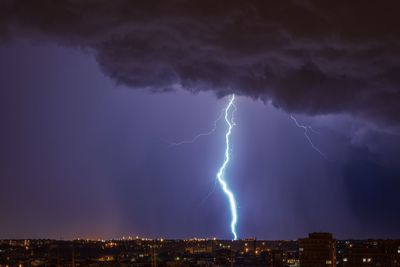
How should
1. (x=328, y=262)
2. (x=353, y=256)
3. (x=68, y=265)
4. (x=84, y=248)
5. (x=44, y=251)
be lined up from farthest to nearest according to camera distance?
1. (x=84, y=248)
2. (x=44, y=251)
3. (x=353, y=256)
4. (x=68, y=265)
5. (x=328, y=262)

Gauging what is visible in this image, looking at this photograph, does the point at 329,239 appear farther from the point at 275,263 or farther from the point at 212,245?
the point at 212,245

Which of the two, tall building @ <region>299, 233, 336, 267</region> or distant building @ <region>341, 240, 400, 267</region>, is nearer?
tall building @ <region>299, 233, 336, 267</region>

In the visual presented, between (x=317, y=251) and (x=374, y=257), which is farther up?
(x=317, y=251)

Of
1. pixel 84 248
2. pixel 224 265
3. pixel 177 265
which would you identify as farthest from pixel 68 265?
pixel 84 248

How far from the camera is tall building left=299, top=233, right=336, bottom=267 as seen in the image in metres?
82.9

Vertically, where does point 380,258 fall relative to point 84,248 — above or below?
below

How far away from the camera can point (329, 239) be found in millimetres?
85000

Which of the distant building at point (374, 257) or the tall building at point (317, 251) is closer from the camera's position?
the tall building at point (317, 251)

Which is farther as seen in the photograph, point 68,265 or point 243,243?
point 243,243

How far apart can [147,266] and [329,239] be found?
24.0m

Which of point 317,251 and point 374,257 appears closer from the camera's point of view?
point 317,251

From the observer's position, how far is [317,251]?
84188mm

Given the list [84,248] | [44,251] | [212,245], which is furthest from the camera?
[212,245]

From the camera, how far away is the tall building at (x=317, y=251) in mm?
82938
